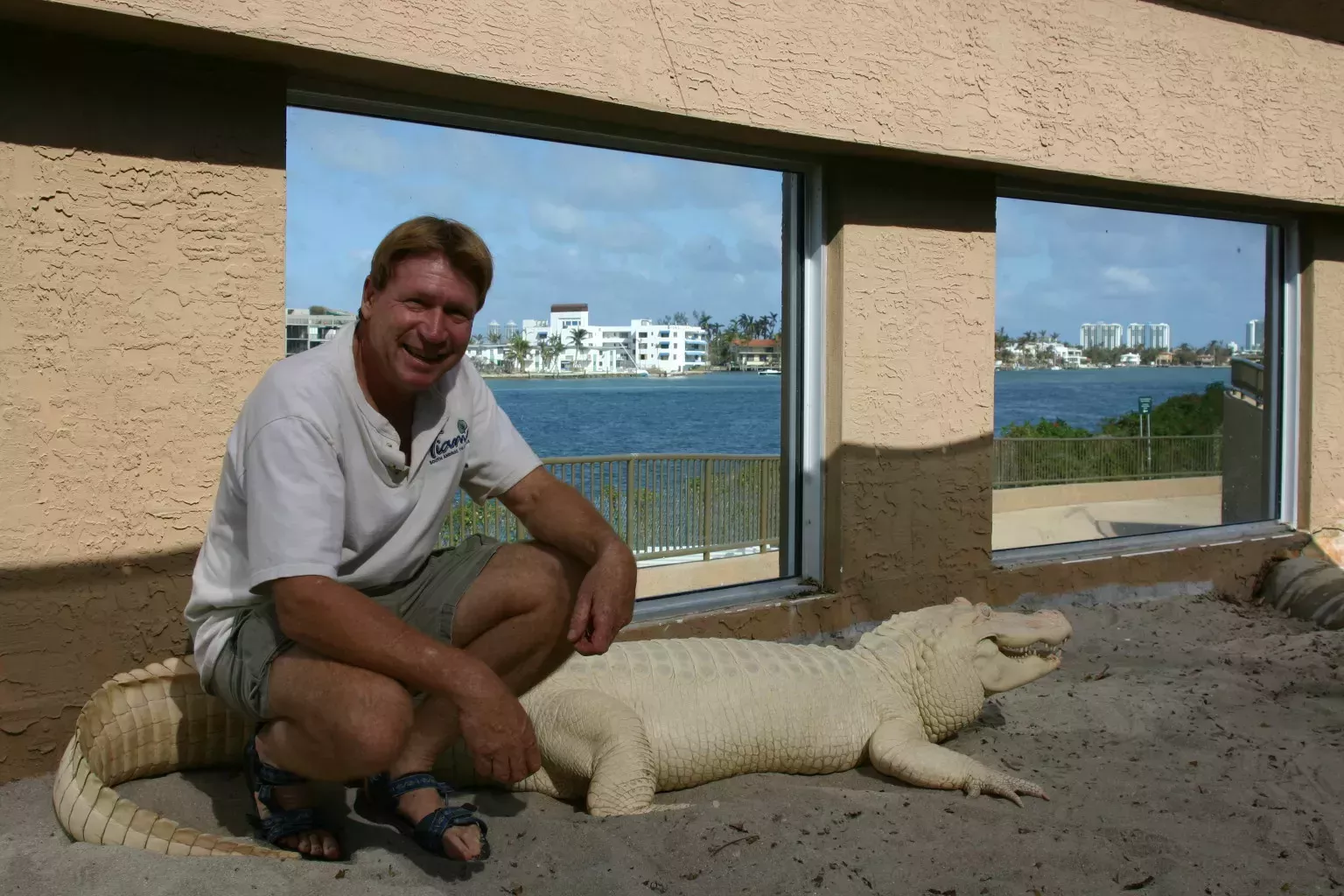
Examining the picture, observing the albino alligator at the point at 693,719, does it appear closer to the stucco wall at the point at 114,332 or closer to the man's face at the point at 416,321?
the stucco wall at the point at 114,332

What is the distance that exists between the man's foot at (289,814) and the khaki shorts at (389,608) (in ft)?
0.56

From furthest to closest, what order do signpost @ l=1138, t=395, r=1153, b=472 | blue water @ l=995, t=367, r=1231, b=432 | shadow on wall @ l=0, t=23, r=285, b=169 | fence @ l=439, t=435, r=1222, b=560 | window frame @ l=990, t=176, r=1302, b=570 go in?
signpost @ l=1138, t=395, r=1153, b=472 → window frame @ l=990, t=176, r=1302, b=570 → blue water @ l=995, t=367, r=1231, b=432 → fence @ l=439, t=435, r=1222, b=560 → shadow on wall @ l=0, t=23, r=285, b=169

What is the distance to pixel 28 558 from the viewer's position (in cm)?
299

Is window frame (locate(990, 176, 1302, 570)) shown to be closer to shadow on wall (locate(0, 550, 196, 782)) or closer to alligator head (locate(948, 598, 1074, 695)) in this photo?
alligator head (locate(948, 598, 1074, 695))

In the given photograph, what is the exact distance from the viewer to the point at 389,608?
8.66ft

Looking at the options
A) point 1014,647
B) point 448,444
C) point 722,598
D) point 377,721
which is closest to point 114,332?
point 448,444

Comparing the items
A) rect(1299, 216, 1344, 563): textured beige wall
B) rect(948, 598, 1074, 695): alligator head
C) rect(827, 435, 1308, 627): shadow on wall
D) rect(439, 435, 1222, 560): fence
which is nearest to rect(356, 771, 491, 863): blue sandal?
rect(948, 598, 1074, 695): alligator head

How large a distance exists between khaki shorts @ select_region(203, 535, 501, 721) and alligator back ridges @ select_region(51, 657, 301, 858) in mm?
311

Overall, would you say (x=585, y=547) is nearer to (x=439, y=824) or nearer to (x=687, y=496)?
(x=439, y=824)

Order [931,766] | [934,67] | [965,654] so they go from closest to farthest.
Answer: [931,766] → [965,654] → [934,67]

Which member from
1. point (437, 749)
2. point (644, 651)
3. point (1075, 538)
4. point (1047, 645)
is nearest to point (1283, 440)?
point (1075, 538)

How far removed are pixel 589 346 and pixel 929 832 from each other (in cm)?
265

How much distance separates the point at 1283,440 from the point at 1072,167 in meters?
2.77

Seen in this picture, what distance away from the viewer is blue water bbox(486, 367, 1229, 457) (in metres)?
4.51
